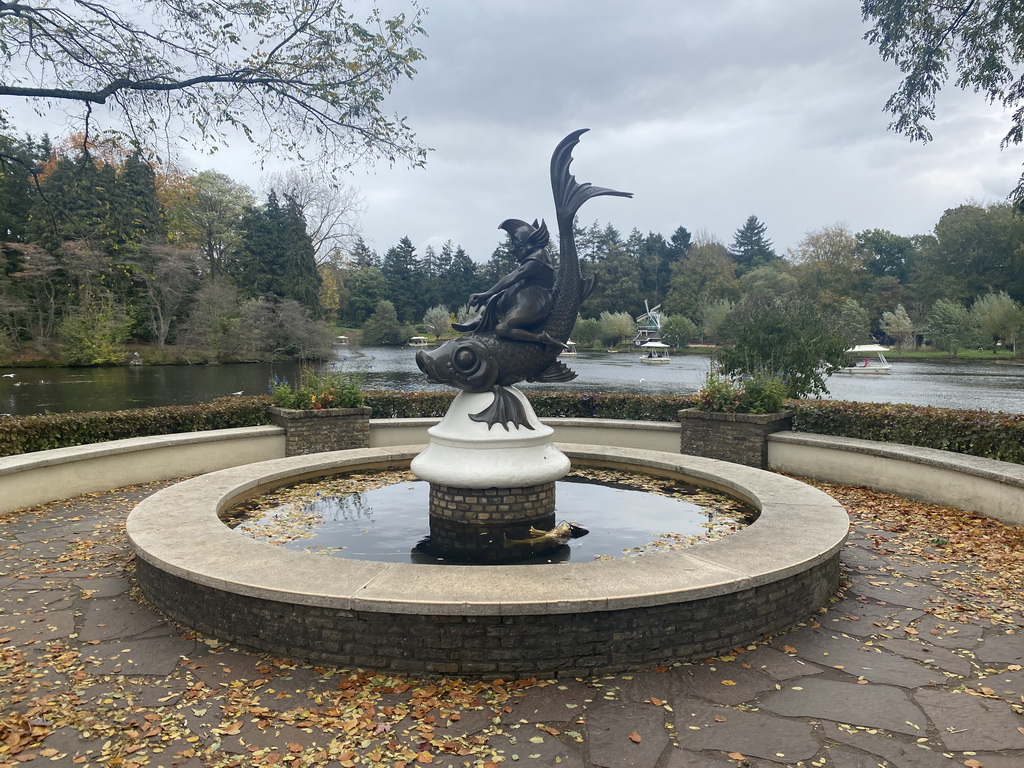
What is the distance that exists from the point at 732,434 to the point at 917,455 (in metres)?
2.39

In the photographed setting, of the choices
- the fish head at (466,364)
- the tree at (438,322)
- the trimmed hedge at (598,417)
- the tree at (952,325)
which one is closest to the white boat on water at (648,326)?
the tree at (438,322)

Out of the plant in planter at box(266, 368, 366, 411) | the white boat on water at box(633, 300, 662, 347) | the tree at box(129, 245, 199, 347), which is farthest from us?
the white boat on water at box(633, 300, 662, 347)

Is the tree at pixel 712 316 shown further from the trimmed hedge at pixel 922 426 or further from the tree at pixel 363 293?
the trimmed hedge at pixel 922 426

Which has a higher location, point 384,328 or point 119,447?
point 384,328

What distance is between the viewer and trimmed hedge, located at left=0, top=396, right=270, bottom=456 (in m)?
7.52

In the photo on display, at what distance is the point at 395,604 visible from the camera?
3.14 metres

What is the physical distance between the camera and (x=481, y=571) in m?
3.62

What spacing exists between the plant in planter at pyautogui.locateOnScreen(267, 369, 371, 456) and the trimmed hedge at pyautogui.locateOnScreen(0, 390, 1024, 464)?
1.89ft

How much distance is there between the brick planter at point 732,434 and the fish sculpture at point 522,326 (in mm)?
3837

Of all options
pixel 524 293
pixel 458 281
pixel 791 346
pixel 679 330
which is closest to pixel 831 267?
pixel 679 330

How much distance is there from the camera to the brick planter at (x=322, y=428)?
9180 mm

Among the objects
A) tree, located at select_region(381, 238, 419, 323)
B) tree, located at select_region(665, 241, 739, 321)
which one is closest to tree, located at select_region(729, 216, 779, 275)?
tree, located at select_region(665, 241, 739, 321)

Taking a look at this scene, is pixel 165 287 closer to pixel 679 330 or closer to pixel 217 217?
pixel 217 217

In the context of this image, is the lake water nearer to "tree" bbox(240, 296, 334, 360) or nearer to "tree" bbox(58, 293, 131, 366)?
"tree" bbox(58, 293, 131, 366)
